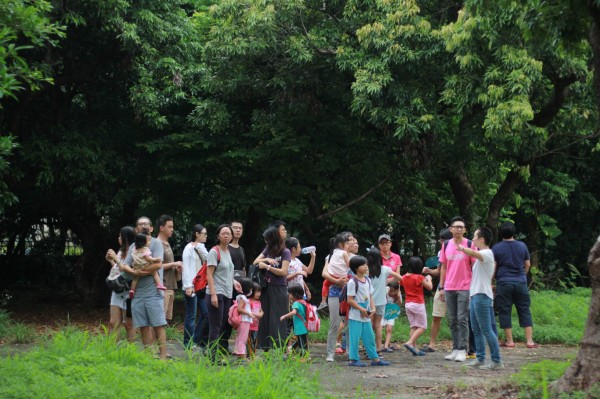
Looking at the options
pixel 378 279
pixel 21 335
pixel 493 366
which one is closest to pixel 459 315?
pixel 493 366

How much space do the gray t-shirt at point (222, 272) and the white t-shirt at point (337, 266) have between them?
5.86 feet

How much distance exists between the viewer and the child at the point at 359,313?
1050 centimetres

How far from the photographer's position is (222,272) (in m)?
10.0

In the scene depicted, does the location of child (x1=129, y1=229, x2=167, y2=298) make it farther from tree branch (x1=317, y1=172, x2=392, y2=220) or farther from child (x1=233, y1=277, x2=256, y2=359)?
tree branch (x1=317, y1=172, x2=392, y2=220)

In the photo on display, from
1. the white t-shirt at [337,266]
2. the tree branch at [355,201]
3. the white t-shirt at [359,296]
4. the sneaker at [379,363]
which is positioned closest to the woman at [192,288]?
the white t-shirt at [337,266]

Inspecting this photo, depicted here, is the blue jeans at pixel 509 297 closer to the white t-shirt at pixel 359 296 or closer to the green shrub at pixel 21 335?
the white t-shirt at pixel 359 296

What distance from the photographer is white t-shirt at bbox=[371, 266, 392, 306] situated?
11586 millimetres

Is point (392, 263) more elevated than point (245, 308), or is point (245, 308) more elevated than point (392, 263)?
point (392, 263)

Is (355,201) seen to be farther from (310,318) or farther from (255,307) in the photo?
(255,307)

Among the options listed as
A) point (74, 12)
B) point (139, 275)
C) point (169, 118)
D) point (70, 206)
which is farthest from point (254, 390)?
point (70, 206)

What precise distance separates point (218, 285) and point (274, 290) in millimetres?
948

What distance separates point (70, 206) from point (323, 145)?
241 inches

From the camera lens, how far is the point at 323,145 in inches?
683

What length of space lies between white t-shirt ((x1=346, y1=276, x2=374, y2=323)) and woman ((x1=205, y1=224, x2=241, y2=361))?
1523 mm
